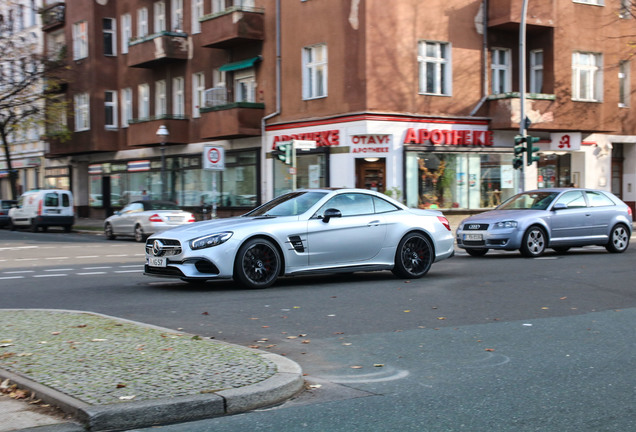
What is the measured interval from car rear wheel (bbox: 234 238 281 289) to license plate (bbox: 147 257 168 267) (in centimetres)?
101

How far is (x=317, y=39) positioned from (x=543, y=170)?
34.7ft

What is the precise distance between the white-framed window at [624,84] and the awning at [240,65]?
15.3 m

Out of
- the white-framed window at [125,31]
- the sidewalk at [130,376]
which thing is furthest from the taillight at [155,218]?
the sidewalk at [130,376]

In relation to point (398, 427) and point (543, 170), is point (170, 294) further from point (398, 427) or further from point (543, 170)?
point (543, 170)

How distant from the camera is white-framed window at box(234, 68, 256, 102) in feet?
105

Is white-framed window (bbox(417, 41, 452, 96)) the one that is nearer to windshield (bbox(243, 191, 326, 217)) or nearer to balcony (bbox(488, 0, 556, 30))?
balcony (bbox(488, 0, 556, 30))

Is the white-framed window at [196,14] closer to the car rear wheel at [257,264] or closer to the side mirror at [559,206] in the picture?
the side mirror at [559,206]

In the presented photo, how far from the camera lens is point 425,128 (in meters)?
28.3

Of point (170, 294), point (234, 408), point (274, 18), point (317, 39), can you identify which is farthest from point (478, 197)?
point (234, 408)

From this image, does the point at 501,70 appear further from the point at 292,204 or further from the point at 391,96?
the point at 292,204

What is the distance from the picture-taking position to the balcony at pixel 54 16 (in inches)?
1731

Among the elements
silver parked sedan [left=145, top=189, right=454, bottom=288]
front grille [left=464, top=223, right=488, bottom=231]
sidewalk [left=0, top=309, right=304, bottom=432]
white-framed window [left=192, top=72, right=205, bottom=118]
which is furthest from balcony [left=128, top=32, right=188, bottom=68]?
sidewalk [left=0, top=309, right=304, bottom=432]

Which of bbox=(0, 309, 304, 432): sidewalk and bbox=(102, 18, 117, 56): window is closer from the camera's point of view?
bbox=(0, 309, 304, 432): sidewalk

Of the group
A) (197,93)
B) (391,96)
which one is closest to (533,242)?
(391,96)
